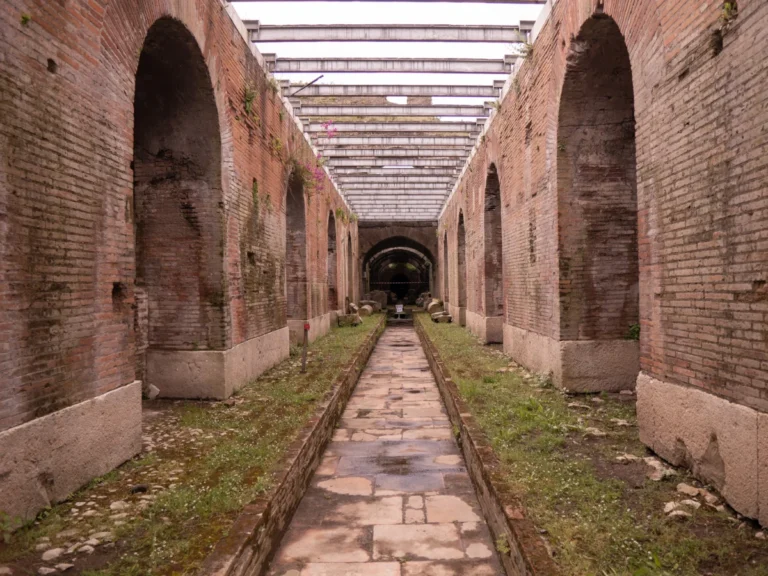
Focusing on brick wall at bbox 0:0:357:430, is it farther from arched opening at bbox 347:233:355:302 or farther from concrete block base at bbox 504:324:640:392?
arched opening at bbox 347:233:355:302

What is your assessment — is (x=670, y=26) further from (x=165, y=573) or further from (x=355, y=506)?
(x=165, y=573)

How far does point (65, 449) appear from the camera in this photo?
12.4ft

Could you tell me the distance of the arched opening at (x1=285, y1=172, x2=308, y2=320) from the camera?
12.8 meters

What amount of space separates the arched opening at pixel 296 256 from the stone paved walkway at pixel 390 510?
19.1 feet

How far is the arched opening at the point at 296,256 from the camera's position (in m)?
12.8

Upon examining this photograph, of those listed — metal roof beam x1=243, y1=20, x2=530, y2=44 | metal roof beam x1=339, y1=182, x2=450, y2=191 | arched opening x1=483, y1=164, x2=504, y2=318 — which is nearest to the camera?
metal roof beam x1=243, y1=20, x2=530, y2=44

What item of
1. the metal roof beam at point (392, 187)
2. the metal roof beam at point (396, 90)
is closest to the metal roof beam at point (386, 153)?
the metal roof beam at point (392, 187)

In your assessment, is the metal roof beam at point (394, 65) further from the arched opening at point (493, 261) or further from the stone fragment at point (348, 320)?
the stone fragment at point (348, 320)

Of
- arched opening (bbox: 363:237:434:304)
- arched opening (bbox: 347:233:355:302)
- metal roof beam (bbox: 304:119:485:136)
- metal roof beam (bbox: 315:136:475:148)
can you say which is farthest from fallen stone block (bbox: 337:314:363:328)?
arched opening (bbox: 363:237:434:304)

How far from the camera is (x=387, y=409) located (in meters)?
7.61

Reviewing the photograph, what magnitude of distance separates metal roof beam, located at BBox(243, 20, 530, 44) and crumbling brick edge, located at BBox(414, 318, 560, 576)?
5967 mm

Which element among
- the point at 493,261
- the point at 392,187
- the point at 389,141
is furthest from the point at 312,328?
the point at 392,187

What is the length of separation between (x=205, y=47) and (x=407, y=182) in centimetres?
1358

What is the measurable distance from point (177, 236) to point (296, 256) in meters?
6.12
